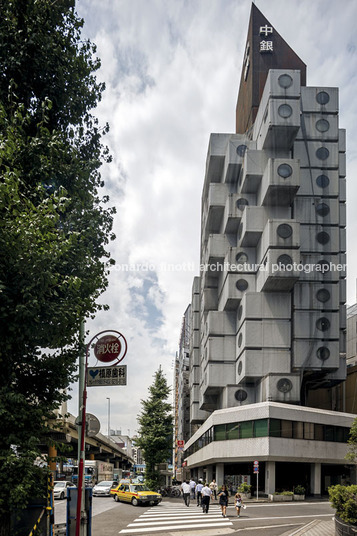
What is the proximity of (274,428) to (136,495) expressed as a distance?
15.3 metres

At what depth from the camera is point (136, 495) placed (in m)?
31.8

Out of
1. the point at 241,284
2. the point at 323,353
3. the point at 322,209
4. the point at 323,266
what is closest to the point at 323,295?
the point at 323,266

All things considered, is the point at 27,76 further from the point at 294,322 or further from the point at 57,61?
the point at 294,322

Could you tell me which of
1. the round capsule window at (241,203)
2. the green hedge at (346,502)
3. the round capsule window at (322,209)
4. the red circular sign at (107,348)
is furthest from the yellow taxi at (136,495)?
the round capsule window at (322,209)

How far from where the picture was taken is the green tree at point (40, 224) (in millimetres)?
9109

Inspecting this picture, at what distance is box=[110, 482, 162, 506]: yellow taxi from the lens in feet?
103

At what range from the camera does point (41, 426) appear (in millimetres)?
10391

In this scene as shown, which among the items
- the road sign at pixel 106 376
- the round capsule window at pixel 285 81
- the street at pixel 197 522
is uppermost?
the round capsule window at pixel 285 81

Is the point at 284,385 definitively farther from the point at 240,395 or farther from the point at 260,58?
the point at 260,58

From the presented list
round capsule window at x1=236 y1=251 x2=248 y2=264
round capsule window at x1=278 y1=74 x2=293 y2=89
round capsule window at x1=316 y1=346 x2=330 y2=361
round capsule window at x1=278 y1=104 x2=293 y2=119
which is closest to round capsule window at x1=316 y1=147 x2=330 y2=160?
round capsule window at x1=278 y1=104 x2=293 y2=119

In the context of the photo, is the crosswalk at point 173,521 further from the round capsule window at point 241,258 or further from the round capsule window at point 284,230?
the round capsule window at point 241,258

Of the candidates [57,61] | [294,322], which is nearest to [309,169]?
[294,322]

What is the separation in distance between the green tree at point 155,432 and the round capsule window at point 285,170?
78.5ft

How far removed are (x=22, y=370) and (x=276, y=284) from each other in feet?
133
